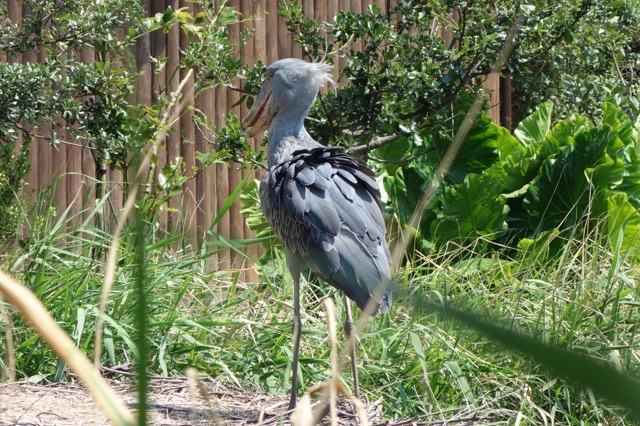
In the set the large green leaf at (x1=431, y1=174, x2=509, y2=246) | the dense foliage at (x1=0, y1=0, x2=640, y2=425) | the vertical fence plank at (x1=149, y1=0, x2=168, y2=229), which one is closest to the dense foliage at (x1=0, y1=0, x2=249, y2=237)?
the dense foliage at (x1=0, y1=0, x2=640, y2=425)

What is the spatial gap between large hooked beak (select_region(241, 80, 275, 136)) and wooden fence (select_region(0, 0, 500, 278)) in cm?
68

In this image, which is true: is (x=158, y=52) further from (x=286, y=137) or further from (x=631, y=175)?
(x=631, y=175)

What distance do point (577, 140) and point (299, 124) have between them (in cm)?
236

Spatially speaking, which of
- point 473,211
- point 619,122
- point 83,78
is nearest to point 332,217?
point 83,78

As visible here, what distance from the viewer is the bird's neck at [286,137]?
3541 millimetres

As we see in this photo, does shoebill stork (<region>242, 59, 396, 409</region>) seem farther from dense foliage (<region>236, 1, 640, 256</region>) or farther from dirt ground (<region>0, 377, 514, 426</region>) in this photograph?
dense foliage (<region>236, 1, 640, 256</region>)

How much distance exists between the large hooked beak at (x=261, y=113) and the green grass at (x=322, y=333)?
590mm

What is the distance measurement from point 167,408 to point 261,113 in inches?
55.0

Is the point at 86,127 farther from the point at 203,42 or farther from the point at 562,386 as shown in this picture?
the point at 562,386

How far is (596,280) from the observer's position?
4004 mm

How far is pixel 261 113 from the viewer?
388 cm

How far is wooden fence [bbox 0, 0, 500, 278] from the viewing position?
→ 189 inches

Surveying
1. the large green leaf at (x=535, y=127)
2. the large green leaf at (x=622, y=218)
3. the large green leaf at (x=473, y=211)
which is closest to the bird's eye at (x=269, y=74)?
the large green leaf at (x=473, y=211)

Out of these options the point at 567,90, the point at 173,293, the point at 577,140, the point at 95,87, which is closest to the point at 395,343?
the point at 173,293
